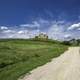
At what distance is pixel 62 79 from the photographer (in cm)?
2214

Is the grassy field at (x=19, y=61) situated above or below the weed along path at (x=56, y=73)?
below

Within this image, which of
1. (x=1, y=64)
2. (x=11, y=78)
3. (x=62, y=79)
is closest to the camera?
(x=62, y=79)

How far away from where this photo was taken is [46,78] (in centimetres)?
2317

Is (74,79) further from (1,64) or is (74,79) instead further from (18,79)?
(1,64)

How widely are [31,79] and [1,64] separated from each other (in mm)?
18998

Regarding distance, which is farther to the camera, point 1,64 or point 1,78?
point 1,64

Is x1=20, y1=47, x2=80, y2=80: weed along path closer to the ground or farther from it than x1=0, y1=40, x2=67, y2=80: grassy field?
farther from it

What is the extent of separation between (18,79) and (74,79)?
5224 mm

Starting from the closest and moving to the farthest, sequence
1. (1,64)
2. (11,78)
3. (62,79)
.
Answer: (62,79), (11,78), (1,64)

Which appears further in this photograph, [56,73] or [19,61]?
[19,61]

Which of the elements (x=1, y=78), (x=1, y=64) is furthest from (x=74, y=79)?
(x=1, y=64)

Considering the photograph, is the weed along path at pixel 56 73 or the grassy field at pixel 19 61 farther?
the grassy field at pixel 19 61

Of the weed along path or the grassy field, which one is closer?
the weed along path

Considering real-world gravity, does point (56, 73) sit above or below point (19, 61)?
above
